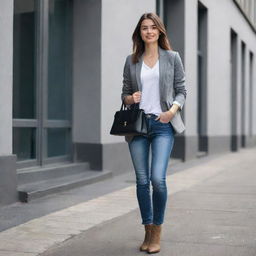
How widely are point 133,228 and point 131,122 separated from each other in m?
1.42

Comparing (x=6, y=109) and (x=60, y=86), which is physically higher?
A: (x=60, y=86)

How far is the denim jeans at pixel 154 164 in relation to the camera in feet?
14.0

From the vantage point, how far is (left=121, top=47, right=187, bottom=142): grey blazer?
431cm

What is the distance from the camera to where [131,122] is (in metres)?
4.30

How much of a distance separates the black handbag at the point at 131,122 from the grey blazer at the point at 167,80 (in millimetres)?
103

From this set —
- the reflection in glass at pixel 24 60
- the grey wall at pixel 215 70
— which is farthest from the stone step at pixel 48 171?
the grey wall at pixel 215 70

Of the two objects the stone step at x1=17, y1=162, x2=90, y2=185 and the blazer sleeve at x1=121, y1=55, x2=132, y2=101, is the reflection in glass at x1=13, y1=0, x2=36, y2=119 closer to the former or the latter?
the stone step at x1=17, y1=162, x2=90, y2=185

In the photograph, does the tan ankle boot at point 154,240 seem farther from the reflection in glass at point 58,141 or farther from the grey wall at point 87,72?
the grey wall at point 87,72

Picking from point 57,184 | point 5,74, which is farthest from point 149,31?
point 57,184

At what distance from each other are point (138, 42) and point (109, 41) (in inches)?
201

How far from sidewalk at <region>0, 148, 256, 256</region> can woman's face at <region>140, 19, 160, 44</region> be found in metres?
1.75

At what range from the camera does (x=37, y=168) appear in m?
8.04

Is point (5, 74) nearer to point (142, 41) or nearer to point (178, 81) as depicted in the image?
point (142, 41)

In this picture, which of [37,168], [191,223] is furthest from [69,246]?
[37,168]
